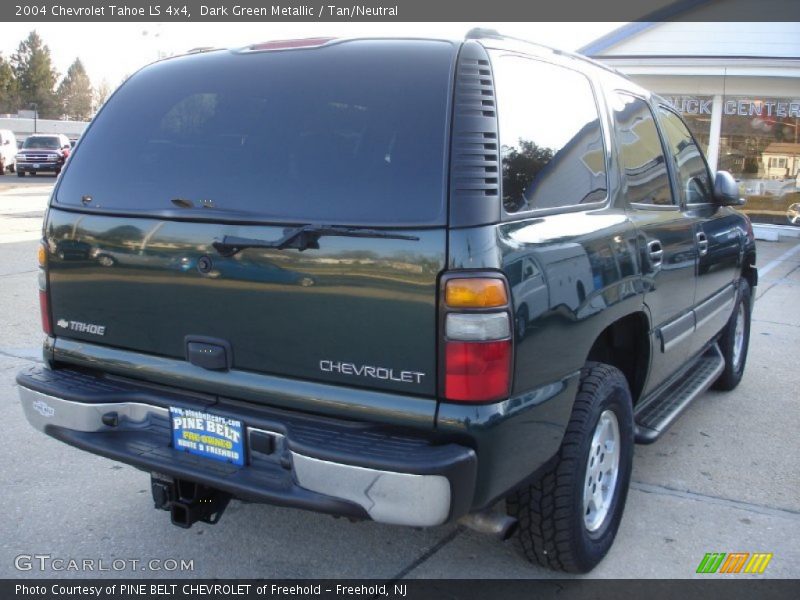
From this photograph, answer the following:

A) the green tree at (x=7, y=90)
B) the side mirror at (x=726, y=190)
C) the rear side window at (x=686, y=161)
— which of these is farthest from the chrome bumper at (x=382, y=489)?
the green tree at (x=7, y=90)

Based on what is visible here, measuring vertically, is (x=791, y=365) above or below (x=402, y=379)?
below

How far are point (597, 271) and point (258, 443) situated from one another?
1.36m

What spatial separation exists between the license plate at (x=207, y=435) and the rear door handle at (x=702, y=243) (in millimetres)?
2696

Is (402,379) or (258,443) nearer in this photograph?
(402,379)

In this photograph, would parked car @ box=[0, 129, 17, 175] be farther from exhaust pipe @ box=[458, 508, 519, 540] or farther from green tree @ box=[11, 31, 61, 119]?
green tree @ box=[11, 31, 61, 119]

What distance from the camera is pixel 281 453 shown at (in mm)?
2623

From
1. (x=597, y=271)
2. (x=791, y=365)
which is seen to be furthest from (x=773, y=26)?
(x=597, y=271)

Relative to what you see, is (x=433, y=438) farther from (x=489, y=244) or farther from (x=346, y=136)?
(x=346, y=136)

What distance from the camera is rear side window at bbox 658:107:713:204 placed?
431 centimetres

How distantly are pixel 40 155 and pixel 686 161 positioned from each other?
31834 millimetres

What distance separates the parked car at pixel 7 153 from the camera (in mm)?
32250

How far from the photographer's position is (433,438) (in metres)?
2.48

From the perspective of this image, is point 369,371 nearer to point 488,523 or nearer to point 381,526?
point 488,523

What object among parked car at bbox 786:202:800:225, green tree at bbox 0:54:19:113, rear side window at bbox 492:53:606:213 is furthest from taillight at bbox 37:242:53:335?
green tree at bbox 0:54:19:113
